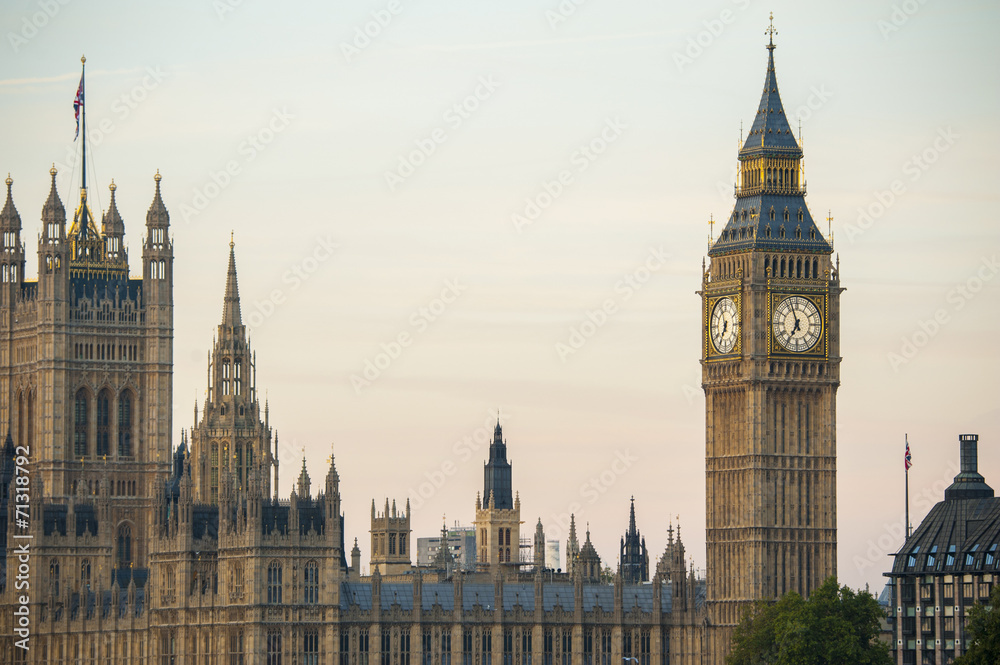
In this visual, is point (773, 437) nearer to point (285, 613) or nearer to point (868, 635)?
point (868, 635)

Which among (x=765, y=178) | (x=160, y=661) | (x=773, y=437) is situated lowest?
(x=160, y=661)

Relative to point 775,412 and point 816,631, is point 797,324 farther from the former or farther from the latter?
point 816,631

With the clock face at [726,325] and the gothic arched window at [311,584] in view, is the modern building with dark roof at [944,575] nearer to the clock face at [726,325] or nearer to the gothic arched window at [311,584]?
the clock face at [726,325]

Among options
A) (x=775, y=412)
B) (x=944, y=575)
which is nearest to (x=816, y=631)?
(x=944, y=575)

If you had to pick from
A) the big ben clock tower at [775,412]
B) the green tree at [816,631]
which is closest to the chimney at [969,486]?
the big ben clock tower at [775,412]

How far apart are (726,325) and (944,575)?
70.3 ft

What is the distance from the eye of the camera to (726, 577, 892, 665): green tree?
178375 millimetres

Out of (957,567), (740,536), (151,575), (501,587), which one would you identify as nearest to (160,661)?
(151,575)

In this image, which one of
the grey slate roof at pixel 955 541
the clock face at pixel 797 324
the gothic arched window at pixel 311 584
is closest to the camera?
the grey slate roof at pixel 955 541

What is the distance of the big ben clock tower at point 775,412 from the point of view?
196 meters

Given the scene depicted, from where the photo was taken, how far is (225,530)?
627 feet

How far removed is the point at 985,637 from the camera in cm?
15588

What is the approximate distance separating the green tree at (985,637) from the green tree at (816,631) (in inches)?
731

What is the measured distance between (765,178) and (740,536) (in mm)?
22233
